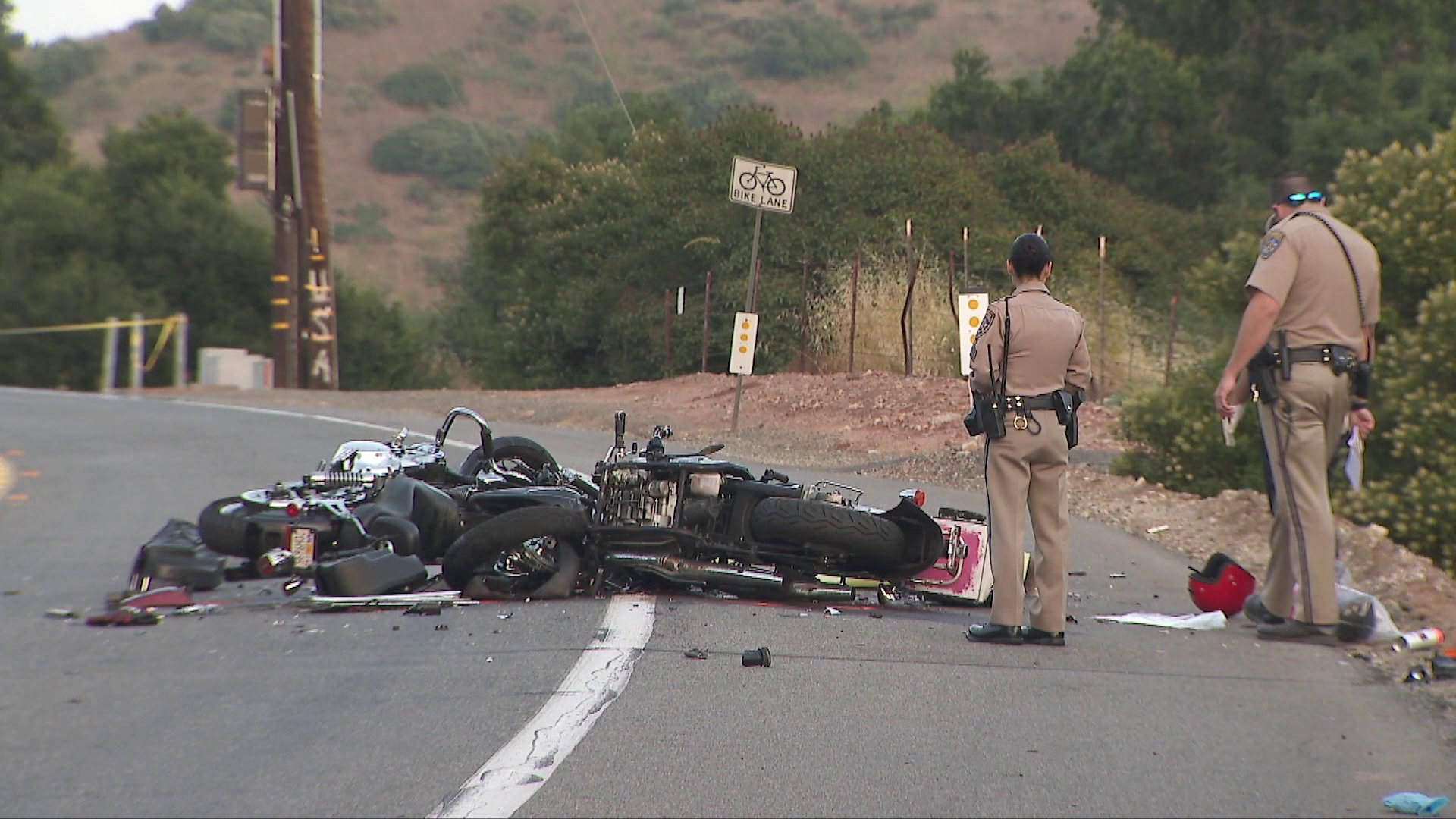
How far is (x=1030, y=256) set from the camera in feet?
27.8

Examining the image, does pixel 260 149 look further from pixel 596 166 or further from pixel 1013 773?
pixel 1013 773

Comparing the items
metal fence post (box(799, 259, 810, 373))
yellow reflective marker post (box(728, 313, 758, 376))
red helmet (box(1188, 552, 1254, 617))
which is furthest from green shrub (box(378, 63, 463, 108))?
red helmet (box(1188, 552, 1254, 617))

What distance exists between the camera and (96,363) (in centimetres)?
4519

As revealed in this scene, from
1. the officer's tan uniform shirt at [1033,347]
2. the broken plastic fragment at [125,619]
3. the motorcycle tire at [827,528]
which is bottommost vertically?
the broken plastic fragment at [125,619]

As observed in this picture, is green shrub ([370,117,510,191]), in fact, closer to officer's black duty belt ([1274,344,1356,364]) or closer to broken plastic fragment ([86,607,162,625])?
broken plastic fragment ([86,607,162,625])

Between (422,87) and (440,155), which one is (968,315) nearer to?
(440,155)

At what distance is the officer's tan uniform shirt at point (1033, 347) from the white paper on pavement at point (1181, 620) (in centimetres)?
140

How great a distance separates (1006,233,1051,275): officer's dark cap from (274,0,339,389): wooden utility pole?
26297 millimetres

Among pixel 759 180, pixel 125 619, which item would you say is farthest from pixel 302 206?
pixel 125 619

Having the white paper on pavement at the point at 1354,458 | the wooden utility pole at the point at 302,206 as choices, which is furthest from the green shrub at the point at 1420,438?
the wooden utility pole at the point at 302,206

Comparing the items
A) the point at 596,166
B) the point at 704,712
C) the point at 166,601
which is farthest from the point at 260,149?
the point at 704,712

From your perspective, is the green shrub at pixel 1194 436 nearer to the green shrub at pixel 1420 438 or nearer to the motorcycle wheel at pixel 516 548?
the green shrub at pixel 1420 438

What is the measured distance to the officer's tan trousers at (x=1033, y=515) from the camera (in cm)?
841

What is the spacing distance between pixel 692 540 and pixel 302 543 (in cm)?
214
